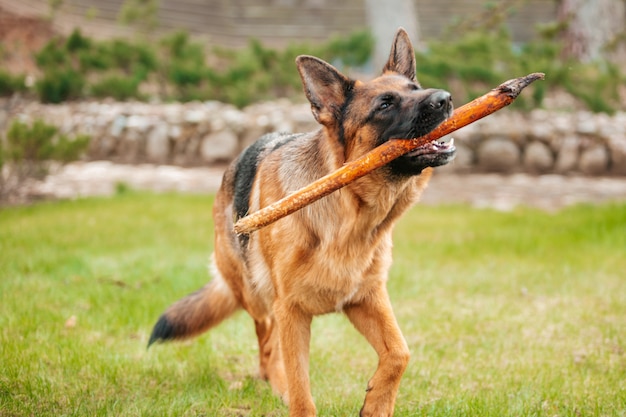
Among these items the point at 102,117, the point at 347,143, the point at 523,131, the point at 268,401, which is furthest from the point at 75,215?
the point at 523,131

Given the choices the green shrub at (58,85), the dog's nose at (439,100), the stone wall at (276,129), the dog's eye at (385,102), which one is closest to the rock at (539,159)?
the stone wall at (276,129)

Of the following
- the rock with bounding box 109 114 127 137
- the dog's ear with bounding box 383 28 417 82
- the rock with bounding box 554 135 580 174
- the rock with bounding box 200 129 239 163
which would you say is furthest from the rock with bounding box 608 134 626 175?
the dog's ear with bounding box 383 28 417 82

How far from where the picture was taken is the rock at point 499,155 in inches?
588

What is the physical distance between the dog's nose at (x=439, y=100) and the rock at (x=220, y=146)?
463 inches

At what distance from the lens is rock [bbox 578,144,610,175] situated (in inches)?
573

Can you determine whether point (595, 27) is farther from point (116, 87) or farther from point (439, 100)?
point (439, 100)

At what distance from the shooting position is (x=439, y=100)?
3.72m

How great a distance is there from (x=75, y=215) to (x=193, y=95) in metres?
7.54

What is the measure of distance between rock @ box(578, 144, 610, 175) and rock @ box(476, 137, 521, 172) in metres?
1.28

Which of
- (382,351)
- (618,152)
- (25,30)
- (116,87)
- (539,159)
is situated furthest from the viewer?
(25,30)

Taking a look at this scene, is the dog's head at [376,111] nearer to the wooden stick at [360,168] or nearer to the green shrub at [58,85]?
the wooden stick at [360,168]

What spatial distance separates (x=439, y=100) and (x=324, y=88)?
727 millimetres

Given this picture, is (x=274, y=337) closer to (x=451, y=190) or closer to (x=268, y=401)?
(x=268, y=401)

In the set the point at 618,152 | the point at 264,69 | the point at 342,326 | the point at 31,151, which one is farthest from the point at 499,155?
the point at 342,326
